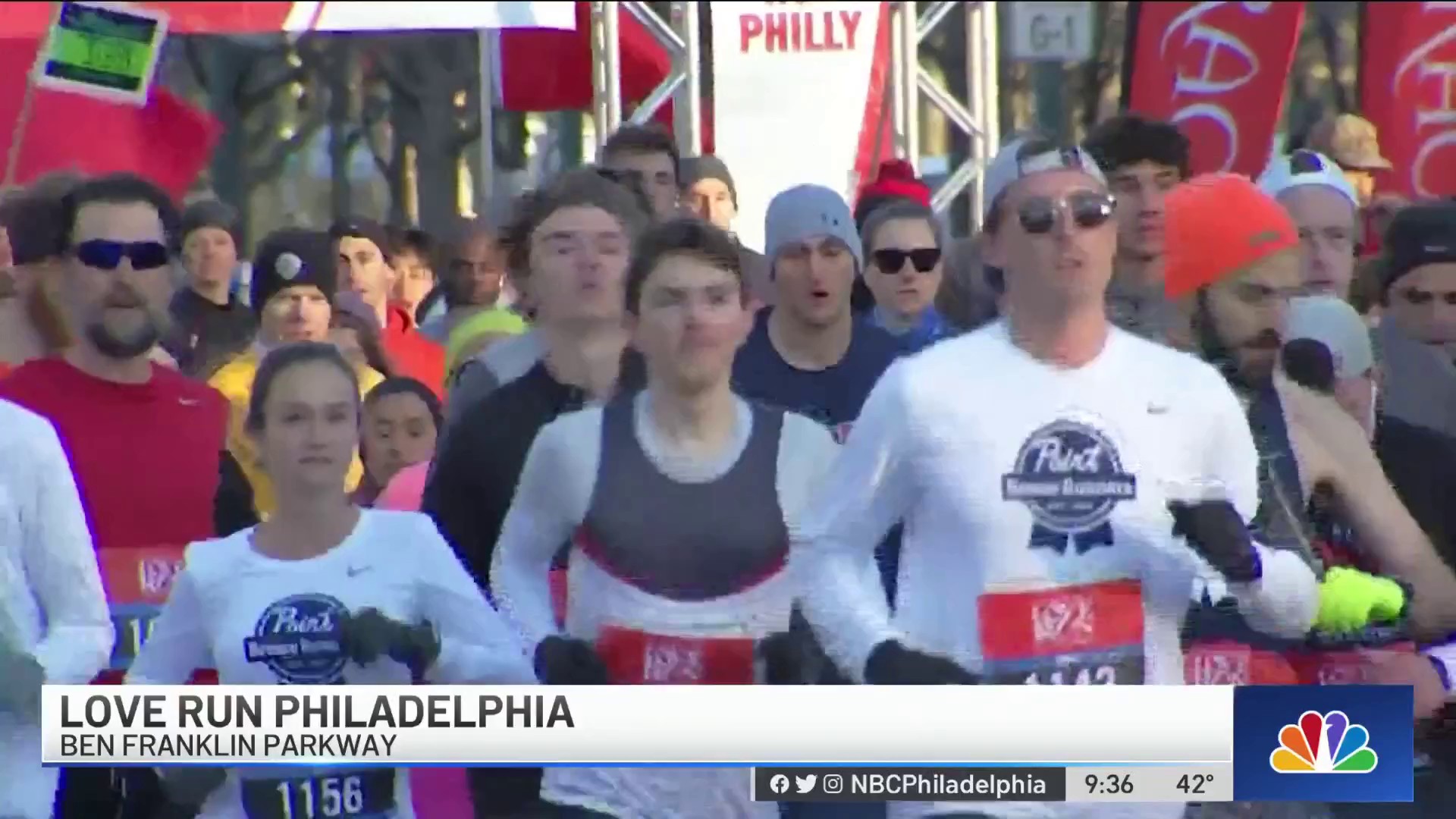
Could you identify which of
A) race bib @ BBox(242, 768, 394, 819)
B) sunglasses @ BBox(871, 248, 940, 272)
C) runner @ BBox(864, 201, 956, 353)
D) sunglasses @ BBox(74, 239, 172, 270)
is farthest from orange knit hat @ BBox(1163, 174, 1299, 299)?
sunglasses @ BBox(74, 239, 172, 270)

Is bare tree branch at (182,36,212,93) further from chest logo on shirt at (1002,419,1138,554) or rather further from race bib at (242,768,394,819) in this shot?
chest logo on shirt at (1002,419,1138,554)

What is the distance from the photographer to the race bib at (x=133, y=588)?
3963mm

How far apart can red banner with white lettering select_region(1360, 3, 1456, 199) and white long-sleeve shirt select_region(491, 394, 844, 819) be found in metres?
1.89

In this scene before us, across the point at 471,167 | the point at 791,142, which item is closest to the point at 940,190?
the point at 791,142

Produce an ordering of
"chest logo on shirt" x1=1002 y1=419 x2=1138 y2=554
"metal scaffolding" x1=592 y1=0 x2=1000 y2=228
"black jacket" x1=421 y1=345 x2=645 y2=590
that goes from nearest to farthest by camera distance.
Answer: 1. "chest logo on shirt" x1=1002 y1=419 x2=1138 y2=554
2. "black jacket" x1=421 y1=345 x2=645 y2=590
3. "metal scaffolding" x1=592 y1=0 x2=1000 y2=228

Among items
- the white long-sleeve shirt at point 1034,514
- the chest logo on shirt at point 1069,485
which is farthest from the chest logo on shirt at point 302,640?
the chest logo on shirt at point 1069,485

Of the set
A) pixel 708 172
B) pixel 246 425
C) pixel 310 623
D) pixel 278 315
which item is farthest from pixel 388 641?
pixel 708 172

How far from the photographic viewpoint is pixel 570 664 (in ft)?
12.9

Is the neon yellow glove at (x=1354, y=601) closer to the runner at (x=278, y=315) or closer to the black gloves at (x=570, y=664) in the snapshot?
the black gloves at (x=570, y=664)

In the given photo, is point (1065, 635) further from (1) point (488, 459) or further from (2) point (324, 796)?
(2) point (324, 796)

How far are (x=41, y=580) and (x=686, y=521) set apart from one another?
92 centimetres

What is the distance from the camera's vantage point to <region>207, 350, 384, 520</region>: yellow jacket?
3932mm

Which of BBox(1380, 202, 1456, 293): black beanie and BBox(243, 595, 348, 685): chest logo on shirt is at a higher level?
BBox(1380, 202, 1456, 293): black beanie

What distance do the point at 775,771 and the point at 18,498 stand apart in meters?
1.12
